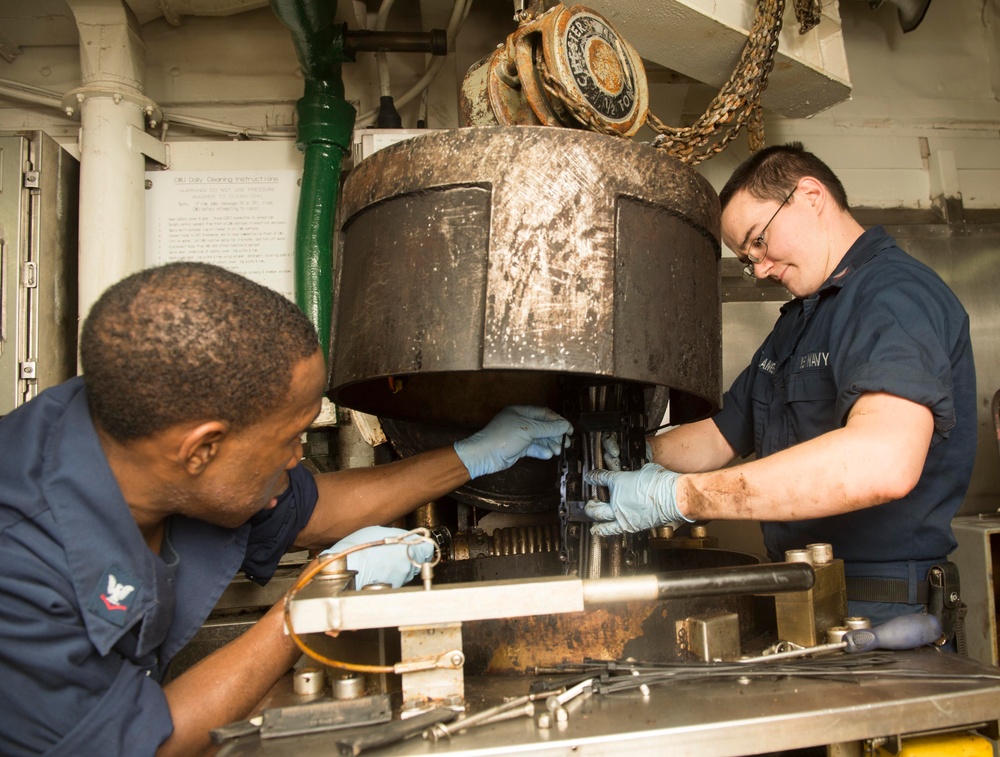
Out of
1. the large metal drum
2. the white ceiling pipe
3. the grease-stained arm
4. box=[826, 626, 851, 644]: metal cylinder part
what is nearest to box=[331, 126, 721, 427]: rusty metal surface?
the large metal drum

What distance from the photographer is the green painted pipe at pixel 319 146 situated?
2232 millimetres

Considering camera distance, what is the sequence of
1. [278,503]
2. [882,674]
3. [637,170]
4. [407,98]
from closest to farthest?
[882,674], [637,170], [278,503], [407,98]

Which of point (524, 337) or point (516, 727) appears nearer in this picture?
point (516, 727)

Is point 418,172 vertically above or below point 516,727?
above

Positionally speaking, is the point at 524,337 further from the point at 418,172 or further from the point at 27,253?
the point at 27,253

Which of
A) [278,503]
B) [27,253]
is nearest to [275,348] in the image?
[278,503]

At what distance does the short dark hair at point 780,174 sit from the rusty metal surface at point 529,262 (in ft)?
1.84

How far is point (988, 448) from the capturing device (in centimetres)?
293

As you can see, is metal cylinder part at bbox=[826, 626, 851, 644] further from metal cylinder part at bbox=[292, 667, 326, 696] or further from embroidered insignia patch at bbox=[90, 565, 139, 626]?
embroidered insignia patch at bbox=[90, 565, 139, 626]

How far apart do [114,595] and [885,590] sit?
139 centimetres

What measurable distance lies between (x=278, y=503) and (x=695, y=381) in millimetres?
828

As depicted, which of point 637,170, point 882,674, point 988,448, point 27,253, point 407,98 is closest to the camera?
point 882,674

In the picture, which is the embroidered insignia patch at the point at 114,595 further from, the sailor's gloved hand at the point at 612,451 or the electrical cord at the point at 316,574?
the sailor's gloved hand at the point at 612,451

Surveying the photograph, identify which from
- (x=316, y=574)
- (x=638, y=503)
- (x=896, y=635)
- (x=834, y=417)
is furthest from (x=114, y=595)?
(x=834, y=417)
